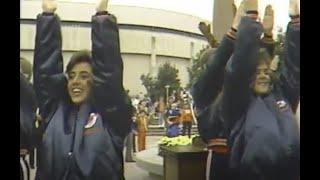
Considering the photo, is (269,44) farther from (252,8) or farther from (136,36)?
(136,36)

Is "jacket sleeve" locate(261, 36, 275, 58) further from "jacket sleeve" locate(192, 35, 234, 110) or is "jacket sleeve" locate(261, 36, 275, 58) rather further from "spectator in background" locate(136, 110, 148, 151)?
"spectator in background" locate(136, 110, 148, 151)

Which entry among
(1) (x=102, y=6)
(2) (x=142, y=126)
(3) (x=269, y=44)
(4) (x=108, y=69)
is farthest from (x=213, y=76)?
(1) (x=102, y=6)

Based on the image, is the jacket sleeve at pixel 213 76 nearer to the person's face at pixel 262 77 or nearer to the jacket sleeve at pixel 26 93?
the person's face at pixel 262 77

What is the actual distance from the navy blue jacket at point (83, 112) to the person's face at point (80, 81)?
1.2 inches

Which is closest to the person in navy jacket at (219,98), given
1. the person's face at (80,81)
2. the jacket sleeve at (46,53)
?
the person's face at (80,81)

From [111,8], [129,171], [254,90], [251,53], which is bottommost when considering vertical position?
[129,171]

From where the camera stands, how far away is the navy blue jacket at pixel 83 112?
258 centimetres

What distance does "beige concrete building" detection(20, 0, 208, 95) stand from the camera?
101 inches

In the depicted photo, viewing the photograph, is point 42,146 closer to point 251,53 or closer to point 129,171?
point 129,171

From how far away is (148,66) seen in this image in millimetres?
2594

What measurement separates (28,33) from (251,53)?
3.99 ft

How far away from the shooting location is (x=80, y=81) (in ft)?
8.55
